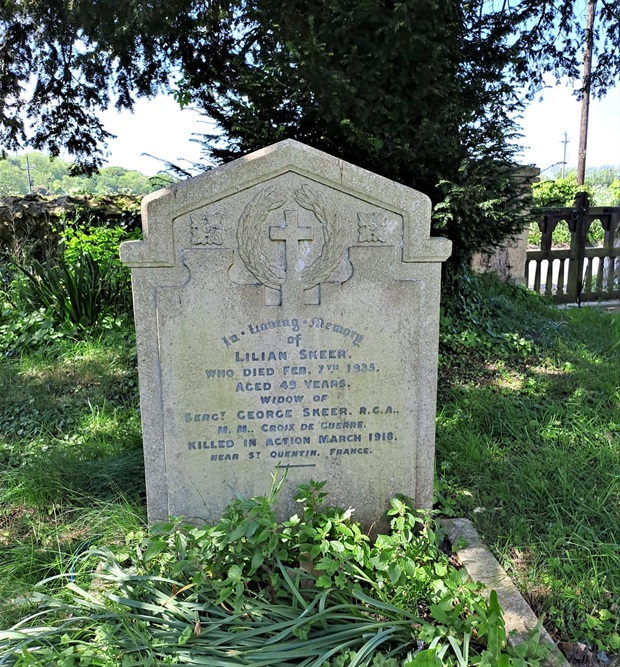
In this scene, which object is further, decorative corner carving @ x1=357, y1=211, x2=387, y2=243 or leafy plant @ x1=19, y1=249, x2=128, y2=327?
leafy plant @ x1=19, y1=249, x2=128, y2=327

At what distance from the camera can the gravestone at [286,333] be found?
91.7 inches

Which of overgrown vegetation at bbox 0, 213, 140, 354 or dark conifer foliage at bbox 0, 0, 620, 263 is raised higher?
dark conifer foliage at bbox 0, 0, 620, 263

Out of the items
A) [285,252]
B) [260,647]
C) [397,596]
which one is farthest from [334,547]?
[285,252]

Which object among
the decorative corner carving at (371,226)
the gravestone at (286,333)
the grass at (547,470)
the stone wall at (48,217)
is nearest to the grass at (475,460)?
the grass at (547,470)

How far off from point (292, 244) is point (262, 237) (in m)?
0.13

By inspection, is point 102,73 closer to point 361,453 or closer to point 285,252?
point 285,252

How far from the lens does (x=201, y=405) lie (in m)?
2.49

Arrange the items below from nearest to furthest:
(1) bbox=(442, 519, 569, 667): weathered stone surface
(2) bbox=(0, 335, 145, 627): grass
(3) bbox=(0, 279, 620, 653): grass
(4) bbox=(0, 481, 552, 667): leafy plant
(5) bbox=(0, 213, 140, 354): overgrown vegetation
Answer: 1. (4) bbox=(0, 481, 552, 667): leafy plant
2. (1) bbox=(442, 519, 569, 667): weathered stone surface
3. (3) bbox=(0, 279, 620, 653): grass
4. (2) bbox=(0, 335, 145, 627): grass
5. (5) bbox=(0, 213, 140, 354): overgrown vegetation

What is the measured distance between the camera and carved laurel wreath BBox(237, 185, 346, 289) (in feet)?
7.66

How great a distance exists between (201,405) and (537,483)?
183 cm

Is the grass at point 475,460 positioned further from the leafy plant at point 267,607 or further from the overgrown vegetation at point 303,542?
the leafy plant at point 267,607

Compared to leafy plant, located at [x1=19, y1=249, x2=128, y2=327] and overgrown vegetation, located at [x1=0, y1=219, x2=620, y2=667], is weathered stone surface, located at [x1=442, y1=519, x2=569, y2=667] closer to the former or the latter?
overgrown vegetation, located at [x1=0, y1=219, x2=620, y2=667]

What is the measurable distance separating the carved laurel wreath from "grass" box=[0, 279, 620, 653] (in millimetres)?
1349

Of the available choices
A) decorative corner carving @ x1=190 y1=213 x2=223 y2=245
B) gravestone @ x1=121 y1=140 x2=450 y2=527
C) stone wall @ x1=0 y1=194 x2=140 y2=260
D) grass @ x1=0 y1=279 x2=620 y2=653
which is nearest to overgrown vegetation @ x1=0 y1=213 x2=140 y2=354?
grass @ x1=0 y1=279 x2=620 y2=653
